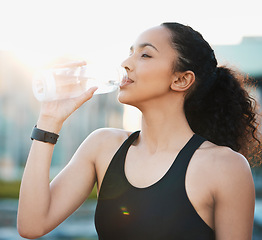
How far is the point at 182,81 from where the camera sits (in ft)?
6.57

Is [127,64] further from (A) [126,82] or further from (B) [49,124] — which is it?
(B) [49,124]

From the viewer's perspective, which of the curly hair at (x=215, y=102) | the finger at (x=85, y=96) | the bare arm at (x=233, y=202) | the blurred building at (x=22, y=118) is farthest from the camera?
the blurred building at (x=22, y=118)

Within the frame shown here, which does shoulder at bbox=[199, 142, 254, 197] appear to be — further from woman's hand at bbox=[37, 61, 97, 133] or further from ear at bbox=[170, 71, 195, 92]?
woman's hand at bbox=[37, 61, 97, 133]

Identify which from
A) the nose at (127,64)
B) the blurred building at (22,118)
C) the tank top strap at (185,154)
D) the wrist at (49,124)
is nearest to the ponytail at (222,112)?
the tank top strap at (185,154)

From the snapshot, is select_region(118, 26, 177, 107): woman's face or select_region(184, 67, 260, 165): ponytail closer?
select_region(118, 26, 177, 107): woman's face

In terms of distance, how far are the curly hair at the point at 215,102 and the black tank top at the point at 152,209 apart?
24cm

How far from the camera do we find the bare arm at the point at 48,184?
1854mm

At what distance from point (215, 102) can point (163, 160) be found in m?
0.45

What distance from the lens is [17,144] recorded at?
14.5 meters

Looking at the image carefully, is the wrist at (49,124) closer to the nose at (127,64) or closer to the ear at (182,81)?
the nose at (127,64)

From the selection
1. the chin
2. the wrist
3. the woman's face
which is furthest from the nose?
the wrist

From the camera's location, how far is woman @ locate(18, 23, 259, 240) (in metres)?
1.74

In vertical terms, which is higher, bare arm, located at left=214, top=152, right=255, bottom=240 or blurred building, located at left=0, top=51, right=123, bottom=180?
bare arm, located at left=214, top=152, right=255, bottom=240

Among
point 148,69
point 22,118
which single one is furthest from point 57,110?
point 22,118
